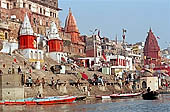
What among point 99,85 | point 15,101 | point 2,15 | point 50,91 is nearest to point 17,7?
point 2,15

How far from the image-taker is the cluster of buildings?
163 feet

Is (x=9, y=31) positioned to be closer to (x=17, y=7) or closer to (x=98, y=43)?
(x=17, y=7)

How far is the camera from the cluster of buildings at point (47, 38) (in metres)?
49.8

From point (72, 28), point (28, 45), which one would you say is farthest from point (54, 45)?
point (72, 28)

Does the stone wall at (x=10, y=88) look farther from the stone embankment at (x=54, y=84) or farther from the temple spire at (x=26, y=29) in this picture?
the temple spire at (x=26, y=29)

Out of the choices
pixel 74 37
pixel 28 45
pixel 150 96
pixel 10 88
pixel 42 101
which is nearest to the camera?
pixel 10 88

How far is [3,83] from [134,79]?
3180 cm

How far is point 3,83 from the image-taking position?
1372 inches

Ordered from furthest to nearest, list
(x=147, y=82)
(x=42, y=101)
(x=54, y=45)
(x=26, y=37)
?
(x=147, y=82) → (x=54, y=45) → (x=26, y=37) → (x=42, y=101)

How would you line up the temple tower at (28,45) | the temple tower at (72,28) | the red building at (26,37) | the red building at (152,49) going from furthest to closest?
the red building at (152,49) < the temple tower at (72,28) < the red building at (26,37) < the temple tower at (28,45)

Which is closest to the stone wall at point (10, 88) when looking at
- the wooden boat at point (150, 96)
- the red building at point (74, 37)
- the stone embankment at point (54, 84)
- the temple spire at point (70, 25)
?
the stone embankment at point (54, 84)

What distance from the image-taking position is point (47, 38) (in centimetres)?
5809

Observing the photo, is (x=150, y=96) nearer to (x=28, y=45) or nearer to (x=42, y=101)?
(x=42, y=101)

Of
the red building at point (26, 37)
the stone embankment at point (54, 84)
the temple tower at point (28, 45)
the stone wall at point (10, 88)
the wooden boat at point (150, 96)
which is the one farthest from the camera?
the red building at point (26, 37)
